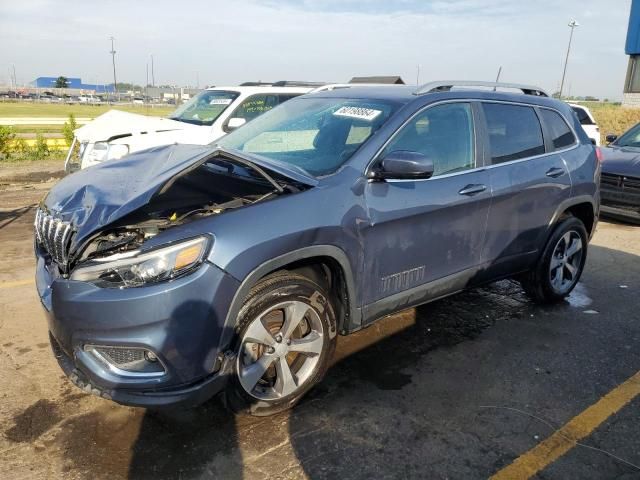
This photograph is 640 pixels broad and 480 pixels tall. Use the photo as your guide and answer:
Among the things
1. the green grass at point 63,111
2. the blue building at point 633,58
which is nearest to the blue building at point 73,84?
the green grass at point 63,111

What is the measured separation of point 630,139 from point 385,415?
8052 millimetres

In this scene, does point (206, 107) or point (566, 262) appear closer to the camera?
point (566, 262)

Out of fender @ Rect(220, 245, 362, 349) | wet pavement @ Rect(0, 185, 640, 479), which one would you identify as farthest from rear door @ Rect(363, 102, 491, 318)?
wet pavement @ Rect(0, 185, 640, 479)

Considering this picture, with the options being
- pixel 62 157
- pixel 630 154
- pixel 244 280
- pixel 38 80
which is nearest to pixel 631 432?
pixel 244 280

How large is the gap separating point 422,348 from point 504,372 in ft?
1.91

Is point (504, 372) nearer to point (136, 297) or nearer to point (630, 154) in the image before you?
point (136, 297)

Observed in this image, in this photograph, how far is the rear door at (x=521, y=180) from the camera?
4016 millimetres

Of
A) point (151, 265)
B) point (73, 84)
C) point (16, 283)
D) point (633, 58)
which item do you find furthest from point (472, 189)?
point (73, 84)

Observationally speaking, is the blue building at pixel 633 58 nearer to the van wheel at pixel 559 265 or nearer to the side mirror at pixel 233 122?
the side mirror at pixel 233 122

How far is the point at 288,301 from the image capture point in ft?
9.48

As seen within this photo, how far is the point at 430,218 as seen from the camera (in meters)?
3.49

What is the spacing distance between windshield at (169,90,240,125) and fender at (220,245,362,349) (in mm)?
5862

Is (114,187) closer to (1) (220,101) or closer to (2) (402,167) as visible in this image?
(2) (402,167)

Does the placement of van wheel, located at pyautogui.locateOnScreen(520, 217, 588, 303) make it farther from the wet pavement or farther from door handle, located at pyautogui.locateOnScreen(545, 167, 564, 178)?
door handle, located at pyautogui.locateOnScreen(545, 167, 564, 178)
